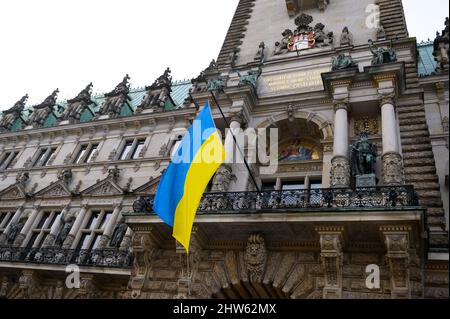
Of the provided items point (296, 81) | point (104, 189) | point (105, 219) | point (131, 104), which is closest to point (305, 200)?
point (296, 81)

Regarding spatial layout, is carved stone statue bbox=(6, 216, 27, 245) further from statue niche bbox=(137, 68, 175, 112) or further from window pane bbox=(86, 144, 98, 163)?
statue niche bbox=(137, 68, 175, 112)

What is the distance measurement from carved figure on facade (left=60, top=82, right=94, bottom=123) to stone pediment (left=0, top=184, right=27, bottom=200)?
5599 mm

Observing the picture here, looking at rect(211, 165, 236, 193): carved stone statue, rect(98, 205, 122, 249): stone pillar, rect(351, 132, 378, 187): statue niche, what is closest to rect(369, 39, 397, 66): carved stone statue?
rect(351, 132, 378, 187): statue niche

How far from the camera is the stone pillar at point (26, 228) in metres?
21.1

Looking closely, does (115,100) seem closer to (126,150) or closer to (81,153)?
(81,153)

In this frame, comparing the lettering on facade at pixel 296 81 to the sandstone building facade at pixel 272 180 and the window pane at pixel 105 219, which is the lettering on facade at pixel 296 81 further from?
the window pane at pixel 105 219

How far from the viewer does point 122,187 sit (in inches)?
828

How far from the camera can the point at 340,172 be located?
47.8ft

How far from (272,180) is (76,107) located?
1722 centimetres

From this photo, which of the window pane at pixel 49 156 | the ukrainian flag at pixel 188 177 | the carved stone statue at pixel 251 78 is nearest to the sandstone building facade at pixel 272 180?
the carved stone statue at pixel 251 78

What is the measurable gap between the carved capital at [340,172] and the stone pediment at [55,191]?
572 inches

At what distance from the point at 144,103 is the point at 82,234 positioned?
30.6ft

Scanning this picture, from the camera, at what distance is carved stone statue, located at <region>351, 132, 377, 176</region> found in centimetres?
1448

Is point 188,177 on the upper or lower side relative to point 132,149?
lower
